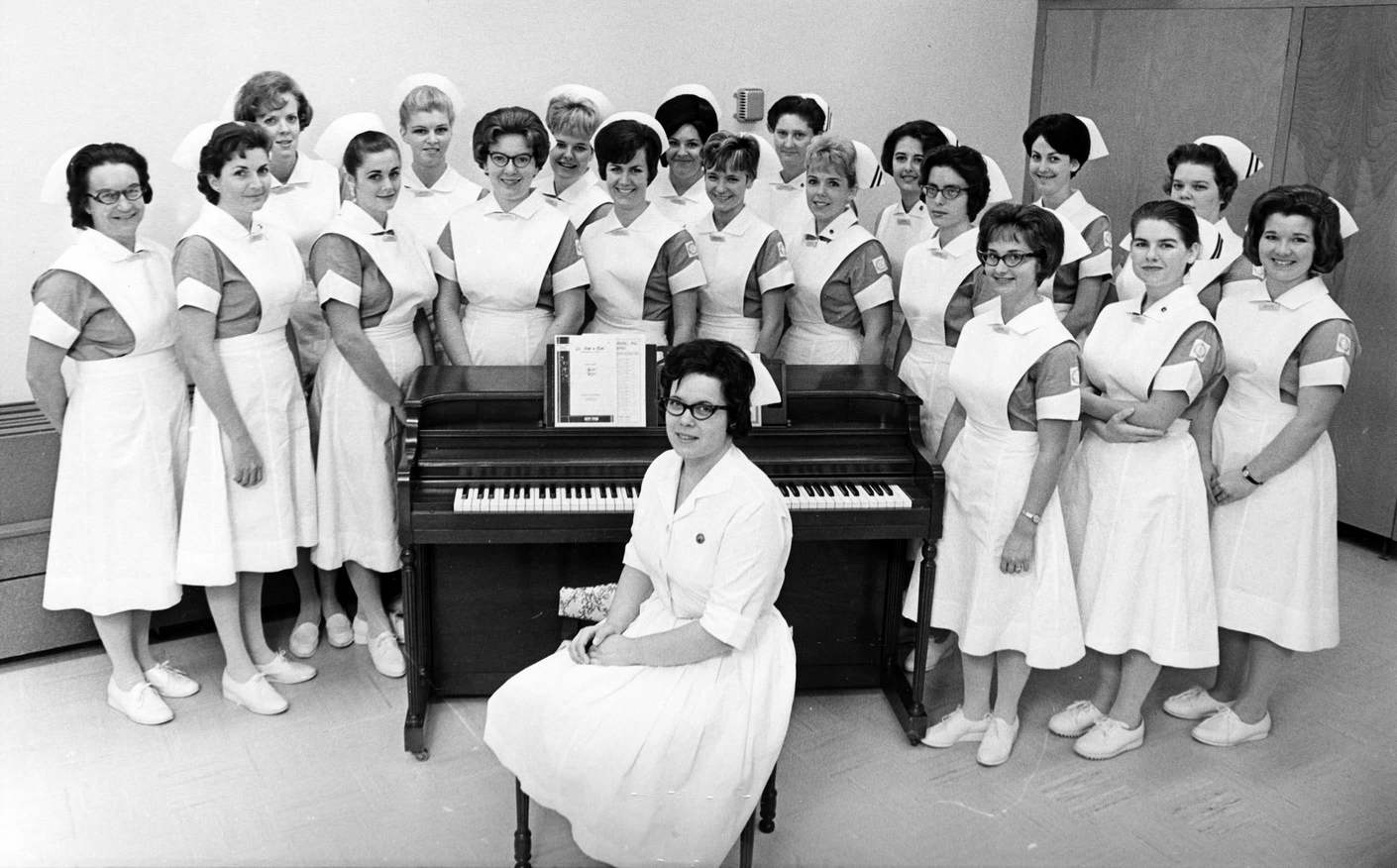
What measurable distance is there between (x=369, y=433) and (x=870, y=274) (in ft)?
5.71

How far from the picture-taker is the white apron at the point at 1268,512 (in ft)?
12.1

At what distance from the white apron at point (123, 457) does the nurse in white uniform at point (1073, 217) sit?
2.98m

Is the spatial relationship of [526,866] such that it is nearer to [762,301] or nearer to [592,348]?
[592,348]

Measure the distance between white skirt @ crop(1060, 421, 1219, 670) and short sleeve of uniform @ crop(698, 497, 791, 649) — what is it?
126 cm

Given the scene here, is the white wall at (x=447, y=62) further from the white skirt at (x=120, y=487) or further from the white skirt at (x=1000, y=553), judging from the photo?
the white skirt at (x=1000, y=553)

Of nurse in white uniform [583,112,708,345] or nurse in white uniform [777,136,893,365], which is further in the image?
nurse in white uniform [777,136,893,365]

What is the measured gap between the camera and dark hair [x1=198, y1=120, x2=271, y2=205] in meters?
3.64

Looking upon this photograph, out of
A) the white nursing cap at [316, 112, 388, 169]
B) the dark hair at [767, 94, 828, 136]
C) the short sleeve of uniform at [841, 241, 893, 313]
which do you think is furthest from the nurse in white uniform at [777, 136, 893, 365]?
the white nursing cap at [316, 112, 388, 169]

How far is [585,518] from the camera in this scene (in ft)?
11.6

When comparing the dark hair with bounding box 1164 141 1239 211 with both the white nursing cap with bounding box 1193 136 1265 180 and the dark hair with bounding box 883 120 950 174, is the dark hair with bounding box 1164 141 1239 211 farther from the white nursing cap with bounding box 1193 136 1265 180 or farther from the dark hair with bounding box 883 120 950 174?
the dark hair with bounding box 883 120 950 174

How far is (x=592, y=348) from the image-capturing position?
363cm

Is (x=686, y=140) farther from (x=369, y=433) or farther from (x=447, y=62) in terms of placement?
(x=369, y=433)

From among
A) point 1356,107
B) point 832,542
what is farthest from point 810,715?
point 1356,107

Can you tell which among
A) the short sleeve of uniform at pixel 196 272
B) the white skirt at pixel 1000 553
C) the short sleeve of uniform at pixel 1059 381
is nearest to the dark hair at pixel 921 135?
the white skirt at pixel 1000 553
